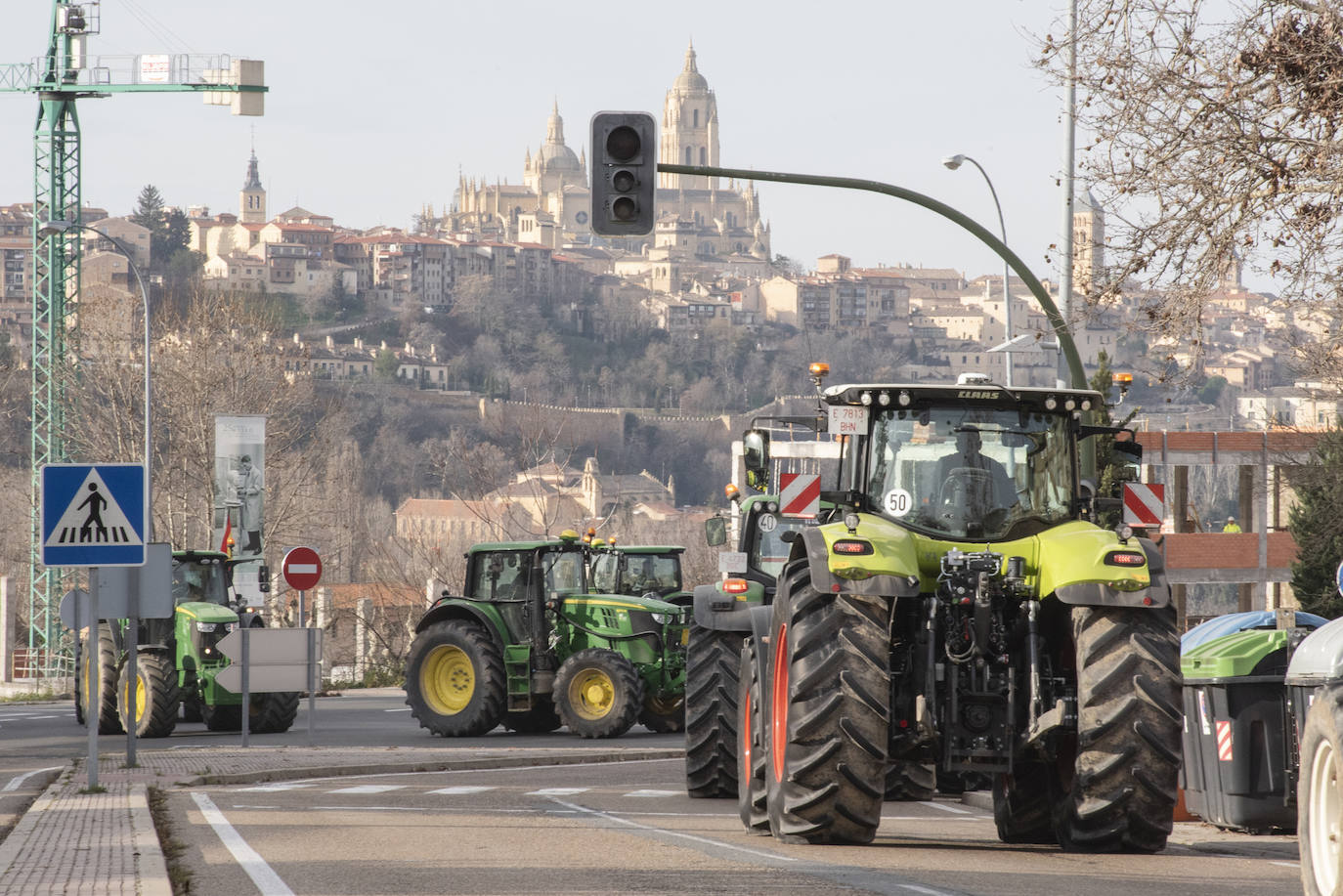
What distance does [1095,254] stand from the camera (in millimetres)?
16719

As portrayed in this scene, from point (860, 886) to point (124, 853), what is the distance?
4.20 metres

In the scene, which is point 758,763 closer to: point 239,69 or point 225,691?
point 225,691

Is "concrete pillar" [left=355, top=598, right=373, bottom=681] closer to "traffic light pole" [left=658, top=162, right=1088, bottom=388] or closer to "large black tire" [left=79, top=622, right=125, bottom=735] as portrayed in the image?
"large black tire" [left=79, top=622, right=125, bottom=735]

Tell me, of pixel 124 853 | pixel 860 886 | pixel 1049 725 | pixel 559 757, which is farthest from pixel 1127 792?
pixel 559 757

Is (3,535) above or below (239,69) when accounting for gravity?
below

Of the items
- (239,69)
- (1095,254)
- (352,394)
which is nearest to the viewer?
(1095,254)

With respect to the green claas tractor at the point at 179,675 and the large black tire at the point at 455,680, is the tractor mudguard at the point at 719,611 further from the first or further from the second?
the green claas tractor at the point at 179,675

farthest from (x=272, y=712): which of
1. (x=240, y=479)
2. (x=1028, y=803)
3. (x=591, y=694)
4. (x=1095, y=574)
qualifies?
(x=1095, y=574)

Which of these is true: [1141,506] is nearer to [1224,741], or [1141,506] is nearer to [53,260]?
[1224,741]

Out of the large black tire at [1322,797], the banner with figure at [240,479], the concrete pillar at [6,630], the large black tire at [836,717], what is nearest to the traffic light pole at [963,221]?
the large black tire at [836,717]

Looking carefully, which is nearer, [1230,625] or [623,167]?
[1230,625]

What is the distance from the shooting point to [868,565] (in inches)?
380

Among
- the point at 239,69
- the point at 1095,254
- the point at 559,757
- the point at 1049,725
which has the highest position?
the point at 239,69

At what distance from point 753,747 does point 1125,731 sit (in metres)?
2.60
